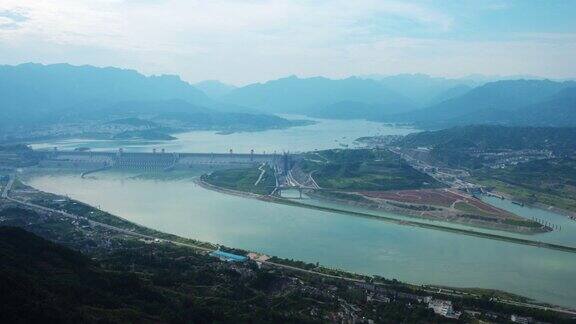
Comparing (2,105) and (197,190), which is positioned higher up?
(2,105)

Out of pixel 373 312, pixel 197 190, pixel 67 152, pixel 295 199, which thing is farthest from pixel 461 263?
pixel 67 152

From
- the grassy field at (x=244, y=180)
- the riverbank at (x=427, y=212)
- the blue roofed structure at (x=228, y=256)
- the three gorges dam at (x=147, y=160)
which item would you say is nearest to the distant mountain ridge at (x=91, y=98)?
the three gorges dam at (x=147, y=160)

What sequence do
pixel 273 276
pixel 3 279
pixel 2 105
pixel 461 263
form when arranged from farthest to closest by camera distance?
pixel 2 105, pixel 461 263, pixel 273 276, pixel 3 279

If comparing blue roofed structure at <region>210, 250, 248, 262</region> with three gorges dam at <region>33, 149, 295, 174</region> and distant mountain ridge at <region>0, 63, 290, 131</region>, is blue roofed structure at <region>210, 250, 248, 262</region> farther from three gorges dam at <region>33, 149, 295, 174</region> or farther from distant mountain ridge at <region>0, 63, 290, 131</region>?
distant mountain ridge at <region>0, 63, 290, 131</region>

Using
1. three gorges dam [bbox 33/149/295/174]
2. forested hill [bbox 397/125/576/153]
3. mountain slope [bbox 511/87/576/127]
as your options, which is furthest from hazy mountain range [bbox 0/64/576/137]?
three gorges dam [bbox 33/149/295/174]

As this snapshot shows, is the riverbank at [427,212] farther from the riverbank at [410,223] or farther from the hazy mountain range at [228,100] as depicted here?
the hazy mountain range at [228,100]

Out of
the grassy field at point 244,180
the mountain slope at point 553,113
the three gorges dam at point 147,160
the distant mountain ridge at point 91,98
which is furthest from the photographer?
the distant mountain ridge at point 91,98

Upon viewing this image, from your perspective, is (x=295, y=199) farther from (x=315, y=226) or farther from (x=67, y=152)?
(x=67, y=152)
